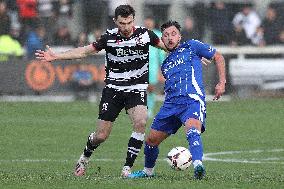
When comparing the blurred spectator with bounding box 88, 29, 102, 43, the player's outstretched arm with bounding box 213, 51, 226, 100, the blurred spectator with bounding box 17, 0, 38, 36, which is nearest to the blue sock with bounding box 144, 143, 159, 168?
the player's outstretched arm with bounding box 213, 51, 226, 100

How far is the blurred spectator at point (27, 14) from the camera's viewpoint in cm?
2917

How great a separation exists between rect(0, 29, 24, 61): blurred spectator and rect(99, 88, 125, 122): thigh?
14.2 metres

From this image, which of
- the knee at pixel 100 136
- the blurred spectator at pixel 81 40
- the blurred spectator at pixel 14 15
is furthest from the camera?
the blurred spectator at pixel 14 15

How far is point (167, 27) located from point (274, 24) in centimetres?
1740

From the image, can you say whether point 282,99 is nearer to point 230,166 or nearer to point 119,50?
point 230,166

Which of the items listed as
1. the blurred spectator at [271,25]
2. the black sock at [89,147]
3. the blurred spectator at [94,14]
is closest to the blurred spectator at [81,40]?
the blurred spectator at [94,14]

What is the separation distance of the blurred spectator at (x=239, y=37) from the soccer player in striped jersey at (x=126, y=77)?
617 inches

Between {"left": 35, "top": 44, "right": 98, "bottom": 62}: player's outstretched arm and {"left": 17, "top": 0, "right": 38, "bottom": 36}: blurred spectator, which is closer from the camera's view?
{"left": 35, "top": 44, "right": 98, "bottom": 62}: player's outstretched arm

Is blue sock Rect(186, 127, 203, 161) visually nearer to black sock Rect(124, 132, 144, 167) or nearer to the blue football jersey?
the blue football jersey

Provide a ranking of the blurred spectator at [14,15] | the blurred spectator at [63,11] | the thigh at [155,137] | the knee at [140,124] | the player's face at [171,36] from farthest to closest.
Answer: the blurred spectator at [63,11]
the blurred spectator at [14,15]
the knee at [140,124]
the thigh at [155,137]
the player's face at [171,36]

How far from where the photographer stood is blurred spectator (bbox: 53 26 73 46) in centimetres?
2862

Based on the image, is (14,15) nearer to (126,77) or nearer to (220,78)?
(126,77)

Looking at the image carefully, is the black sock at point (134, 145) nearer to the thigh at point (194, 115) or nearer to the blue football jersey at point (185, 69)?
the blue football jersey at point (185, 69)

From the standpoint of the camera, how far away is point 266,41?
95.3 ft
